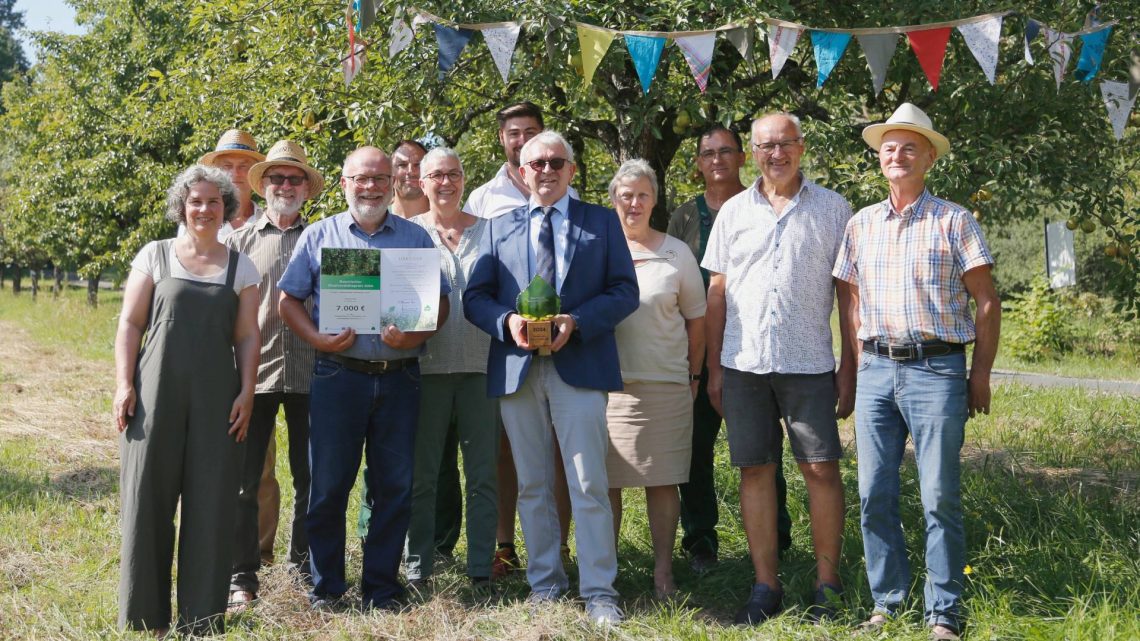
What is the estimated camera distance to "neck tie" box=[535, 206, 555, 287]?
15.4ft

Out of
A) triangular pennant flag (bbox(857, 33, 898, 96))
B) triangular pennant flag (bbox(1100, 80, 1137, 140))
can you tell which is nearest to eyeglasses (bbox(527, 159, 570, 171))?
triangular pennant flag (bbox(857, 33, 898, 96))

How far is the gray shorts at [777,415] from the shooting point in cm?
457

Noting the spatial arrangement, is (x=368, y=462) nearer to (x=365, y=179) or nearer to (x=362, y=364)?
(x=362, y=364)

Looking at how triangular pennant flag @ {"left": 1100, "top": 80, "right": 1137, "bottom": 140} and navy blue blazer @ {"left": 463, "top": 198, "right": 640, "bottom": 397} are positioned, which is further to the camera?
triangular pennant flag @ {"left": 1100, "top": 80, "right": 1137, "bottom": 140}

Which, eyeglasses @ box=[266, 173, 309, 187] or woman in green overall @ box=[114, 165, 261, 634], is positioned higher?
eyeglasses @ box=[266, 173, 309, 187]

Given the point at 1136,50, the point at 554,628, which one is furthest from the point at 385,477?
the point at 1136,50

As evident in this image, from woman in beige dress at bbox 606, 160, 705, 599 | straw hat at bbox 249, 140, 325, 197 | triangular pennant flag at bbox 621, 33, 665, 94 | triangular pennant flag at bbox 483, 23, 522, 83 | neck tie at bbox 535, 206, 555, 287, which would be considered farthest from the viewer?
triangular pennant flag at bbox 483, 23, 522, 83

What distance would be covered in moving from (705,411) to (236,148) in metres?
3.05

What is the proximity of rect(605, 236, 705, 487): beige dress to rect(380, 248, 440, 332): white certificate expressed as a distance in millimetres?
947

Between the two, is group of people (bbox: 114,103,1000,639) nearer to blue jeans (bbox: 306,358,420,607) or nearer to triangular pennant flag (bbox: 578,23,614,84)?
blue jeans (bbox: 306,358,420,607)

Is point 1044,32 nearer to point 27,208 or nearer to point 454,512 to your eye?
point 454,512

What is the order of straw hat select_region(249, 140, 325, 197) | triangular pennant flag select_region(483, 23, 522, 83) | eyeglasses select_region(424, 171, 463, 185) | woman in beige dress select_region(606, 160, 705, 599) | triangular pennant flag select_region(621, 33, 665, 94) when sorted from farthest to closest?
1. triangular pennant flag select_region(483, 23, 522, 83)
2. triangular pennant flag select_region(621, 33, 665, 94)
3. straw hat select_region(249, 140, 325, 197)
4. eyeglasses select_region(424, 171, 463, 185)
5. woman in beige dress select_region(606, 160, 705, 599)

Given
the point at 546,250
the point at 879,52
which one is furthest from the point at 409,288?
the point at 879,52

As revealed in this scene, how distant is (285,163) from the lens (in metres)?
5.26
